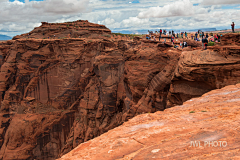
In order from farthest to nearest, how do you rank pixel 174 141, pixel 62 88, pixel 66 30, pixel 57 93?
1. pixel 66 30
2. pixel 57 93
3. pixel 62 88
4. pixel 174 141

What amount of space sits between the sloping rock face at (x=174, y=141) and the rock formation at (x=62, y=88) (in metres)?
19.7

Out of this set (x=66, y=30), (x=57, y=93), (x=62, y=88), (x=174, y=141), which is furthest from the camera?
(x=66, y=30)

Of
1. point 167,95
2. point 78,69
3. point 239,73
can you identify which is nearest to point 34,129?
point 78,69

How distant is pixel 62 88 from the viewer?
37156 millimetres

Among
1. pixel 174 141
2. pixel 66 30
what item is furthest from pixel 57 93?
pixel 174 141

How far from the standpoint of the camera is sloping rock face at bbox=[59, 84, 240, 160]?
549 cm

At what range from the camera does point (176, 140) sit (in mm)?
6457

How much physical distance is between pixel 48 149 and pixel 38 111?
7439 mm

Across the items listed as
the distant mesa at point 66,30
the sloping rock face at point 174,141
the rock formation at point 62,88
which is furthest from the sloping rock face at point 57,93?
the sloping rock face at point 174,141

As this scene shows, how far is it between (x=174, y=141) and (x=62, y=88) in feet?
109

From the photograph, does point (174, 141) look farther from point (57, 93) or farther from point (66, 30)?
point (66, 30)

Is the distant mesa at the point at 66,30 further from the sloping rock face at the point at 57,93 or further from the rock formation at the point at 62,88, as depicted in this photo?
the sloping rock face at the point at 57,93

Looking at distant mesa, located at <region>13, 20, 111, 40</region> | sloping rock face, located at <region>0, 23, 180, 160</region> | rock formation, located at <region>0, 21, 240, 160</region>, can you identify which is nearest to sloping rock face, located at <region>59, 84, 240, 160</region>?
rock formation, located at <region>0, 21, 240, 160</region>

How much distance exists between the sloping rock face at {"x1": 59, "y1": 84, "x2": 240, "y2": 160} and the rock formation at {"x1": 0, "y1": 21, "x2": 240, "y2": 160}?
19711 millimetres
